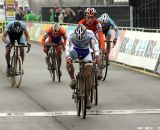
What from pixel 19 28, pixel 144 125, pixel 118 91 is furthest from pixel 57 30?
pixel 144 125

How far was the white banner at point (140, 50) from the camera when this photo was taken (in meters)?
18.8

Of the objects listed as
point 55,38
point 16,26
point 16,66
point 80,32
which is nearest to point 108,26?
point 55,38

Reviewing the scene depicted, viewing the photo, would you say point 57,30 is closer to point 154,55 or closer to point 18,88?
point 18,88

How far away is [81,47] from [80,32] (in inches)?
20.6

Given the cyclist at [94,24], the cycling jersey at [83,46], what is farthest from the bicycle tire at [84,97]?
the cyclist at [94,24]

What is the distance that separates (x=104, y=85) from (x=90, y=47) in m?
4.44

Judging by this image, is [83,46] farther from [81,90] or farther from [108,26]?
[108,26]

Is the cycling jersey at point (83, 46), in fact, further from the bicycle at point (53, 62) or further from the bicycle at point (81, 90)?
the bicycle at point (53, 62)

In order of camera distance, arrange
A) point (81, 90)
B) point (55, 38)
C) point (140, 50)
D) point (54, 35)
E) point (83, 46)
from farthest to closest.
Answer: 1. point (140, 50)
2. point (55, 38)
3. point (54, 35)
4. point (83, 46)
5. point (81, 90)

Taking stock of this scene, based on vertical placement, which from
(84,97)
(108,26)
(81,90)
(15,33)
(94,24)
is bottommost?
(84,97)

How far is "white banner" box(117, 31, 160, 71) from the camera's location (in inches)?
740

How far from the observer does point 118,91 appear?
14.3 m

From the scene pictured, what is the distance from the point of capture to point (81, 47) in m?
11.0

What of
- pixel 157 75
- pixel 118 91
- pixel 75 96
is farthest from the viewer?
pixel 157 75
